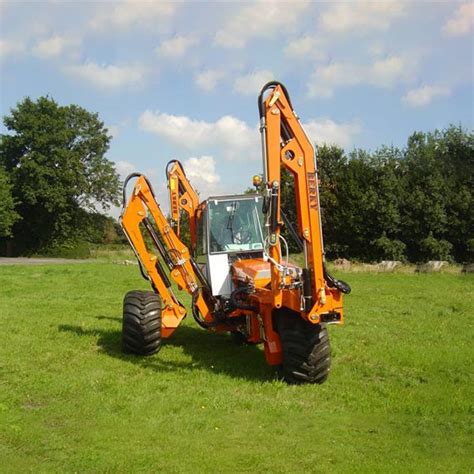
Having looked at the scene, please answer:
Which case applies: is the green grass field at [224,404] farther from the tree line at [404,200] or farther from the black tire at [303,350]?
the tree line at [404,200]

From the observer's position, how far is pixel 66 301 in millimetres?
17000

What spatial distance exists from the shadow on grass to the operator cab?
3.75 ft

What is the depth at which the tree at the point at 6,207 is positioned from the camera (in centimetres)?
4812

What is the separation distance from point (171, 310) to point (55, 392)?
2.90 m

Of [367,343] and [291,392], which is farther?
[367,343]

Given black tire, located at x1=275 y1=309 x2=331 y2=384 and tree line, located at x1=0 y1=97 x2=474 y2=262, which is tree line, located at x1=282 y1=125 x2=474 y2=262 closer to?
tree line, located at x1=0 y1=97 x2=474 y2=262

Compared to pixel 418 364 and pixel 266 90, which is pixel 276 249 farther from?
pixel 418 364

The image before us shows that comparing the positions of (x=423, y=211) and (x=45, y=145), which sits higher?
(x=45, y=145)

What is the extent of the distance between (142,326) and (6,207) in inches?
1696

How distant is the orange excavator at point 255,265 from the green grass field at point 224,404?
55cm

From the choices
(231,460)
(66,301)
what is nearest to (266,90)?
(231,460)

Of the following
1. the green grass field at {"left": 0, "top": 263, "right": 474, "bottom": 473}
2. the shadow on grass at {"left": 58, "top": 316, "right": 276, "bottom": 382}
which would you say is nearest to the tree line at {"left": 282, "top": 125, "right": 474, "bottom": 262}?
the green grass field at {"left": 0, "top": 263, "right": 474, "bottom": 473}

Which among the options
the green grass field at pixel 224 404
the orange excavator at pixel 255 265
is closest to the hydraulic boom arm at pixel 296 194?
the orange excavator at pixel 255 265

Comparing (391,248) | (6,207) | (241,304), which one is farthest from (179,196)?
(6,207)
